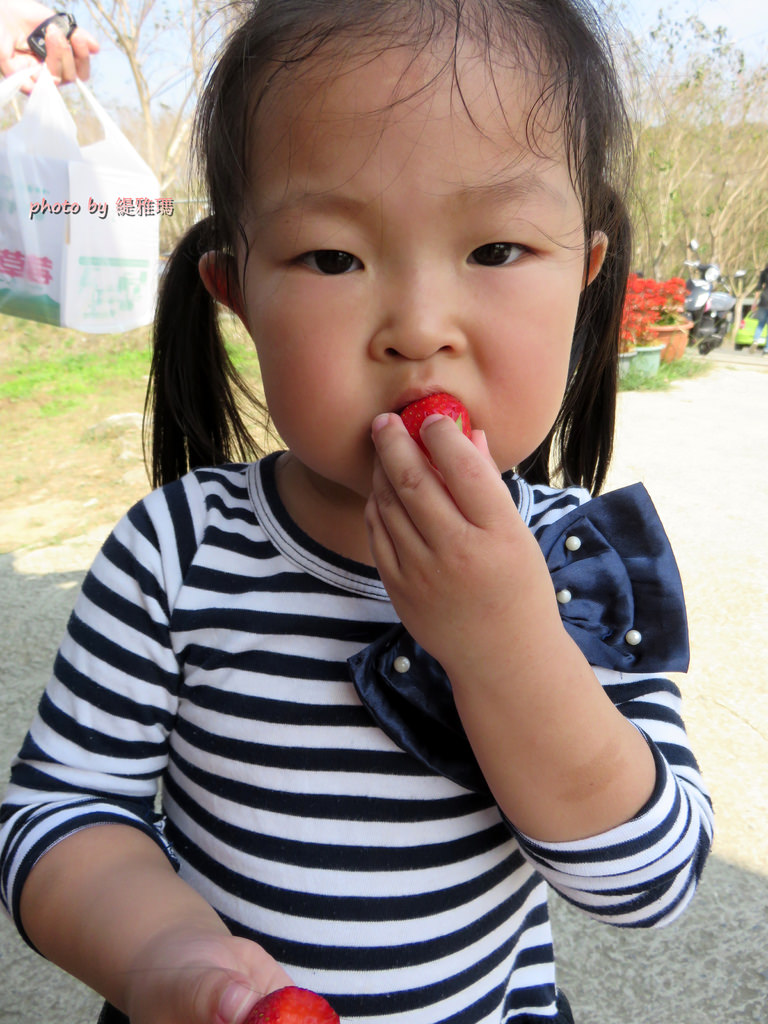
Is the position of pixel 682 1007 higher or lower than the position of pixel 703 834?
lower

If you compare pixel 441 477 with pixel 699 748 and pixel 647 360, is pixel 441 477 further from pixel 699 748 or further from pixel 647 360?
pixel 647 360

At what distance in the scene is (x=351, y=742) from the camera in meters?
0.89

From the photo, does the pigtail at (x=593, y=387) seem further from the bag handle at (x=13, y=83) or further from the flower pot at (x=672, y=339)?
the flower pot at (x=672, y=339)

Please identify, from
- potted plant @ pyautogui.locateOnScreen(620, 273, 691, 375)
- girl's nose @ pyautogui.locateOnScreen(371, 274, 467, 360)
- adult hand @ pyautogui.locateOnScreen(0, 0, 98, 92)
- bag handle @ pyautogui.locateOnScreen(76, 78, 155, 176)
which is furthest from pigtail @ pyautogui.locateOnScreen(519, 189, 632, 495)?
potted plant @ pyautogui.locateOnScreen(620, 273, 691, 375)

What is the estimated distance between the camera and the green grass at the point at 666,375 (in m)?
7.36

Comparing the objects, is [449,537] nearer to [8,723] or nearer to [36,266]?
[8,723]

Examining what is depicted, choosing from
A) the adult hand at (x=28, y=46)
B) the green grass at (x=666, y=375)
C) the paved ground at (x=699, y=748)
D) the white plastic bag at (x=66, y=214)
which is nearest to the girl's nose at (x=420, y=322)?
the paved ground at (x=699, y=748)

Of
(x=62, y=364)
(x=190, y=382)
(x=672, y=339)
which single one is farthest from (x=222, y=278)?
(x=672, y=339)

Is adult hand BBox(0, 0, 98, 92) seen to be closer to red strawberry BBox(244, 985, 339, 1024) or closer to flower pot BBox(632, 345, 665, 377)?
red strawberry BBox(244, 985, 339, 1024)

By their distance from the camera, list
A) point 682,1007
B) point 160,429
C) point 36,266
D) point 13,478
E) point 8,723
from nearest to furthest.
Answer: point 160,429, point 682,1007, point 8,723, point 36,266, point 13,478

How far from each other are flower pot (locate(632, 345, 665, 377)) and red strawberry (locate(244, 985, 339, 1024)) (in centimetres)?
738

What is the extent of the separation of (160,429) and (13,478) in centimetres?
318

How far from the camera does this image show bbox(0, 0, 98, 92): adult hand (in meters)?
2.50

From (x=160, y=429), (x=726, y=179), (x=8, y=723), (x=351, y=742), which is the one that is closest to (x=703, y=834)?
(x=351, y=742)
